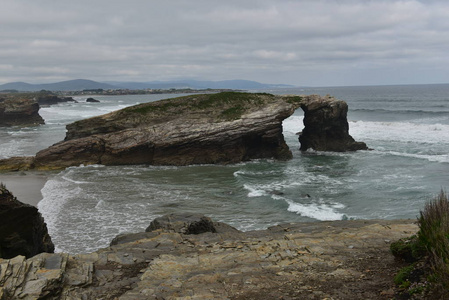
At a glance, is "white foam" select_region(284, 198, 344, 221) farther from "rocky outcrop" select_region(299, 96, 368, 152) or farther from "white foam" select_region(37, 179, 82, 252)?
"rocky outcrop" select_region(299, 96, 368, 152)

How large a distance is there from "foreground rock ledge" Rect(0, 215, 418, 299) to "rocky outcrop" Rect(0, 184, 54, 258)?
272cm

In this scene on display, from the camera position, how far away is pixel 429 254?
24.6 feet

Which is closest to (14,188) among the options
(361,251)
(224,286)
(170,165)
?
(170,165)

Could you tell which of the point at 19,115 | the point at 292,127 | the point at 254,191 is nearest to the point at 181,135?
the point at 254,191

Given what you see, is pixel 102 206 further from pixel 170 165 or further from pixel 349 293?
pixel 349 293

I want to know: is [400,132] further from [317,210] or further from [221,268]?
[221,268]

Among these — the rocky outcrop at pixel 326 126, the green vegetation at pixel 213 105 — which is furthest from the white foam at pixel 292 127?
the green vegetation at pixel 213 105

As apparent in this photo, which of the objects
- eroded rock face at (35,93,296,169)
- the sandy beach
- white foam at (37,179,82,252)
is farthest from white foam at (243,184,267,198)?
the sandy beach

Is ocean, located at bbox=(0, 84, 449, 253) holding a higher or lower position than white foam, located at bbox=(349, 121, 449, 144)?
lower

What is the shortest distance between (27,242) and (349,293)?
10097 mm

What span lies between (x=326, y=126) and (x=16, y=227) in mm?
32733

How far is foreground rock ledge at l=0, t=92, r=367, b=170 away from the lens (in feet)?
107

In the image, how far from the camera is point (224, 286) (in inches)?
329

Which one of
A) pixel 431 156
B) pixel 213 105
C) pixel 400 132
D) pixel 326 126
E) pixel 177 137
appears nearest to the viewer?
pixel 177 137
